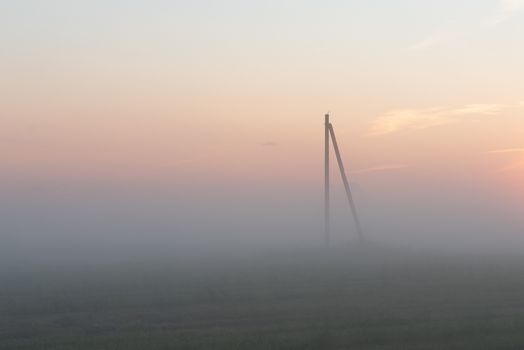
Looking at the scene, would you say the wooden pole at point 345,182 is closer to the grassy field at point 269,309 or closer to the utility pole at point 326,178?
the utility pole at point 326,178

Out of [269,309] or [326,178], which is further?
[326,178]

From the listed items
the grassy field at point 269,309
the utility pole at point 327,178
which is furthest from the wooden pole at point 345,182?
the grassy field at point 269,309

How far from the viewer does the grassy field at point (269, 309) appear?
74.3 ft

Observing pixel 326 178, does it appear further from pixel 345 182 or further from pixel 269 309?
pixel 269 309

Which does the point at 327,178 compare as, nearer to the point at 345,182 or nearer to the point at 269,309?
the point at 345,182

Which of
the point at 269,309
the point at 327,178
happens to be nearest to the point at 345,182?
the point at 327,178

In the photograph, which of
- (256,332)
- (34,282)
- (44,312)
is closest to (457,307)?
(256,332)

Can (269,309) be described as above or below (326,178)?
below

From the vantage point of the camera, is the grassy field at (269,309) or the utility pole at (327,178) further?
the utility pole at (327,178)

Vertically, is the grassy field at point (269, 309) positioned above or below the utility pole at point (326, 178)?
below

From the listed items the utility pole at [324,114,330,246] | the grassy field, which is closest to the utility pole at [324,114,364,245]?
the utility pole at [324,114,330,246]

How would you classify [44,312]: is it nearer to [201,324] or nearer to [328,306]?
[201,324]

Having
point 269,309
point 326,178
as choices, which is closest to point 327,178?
point 326,178

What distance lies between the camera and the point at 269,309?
30188 mm
